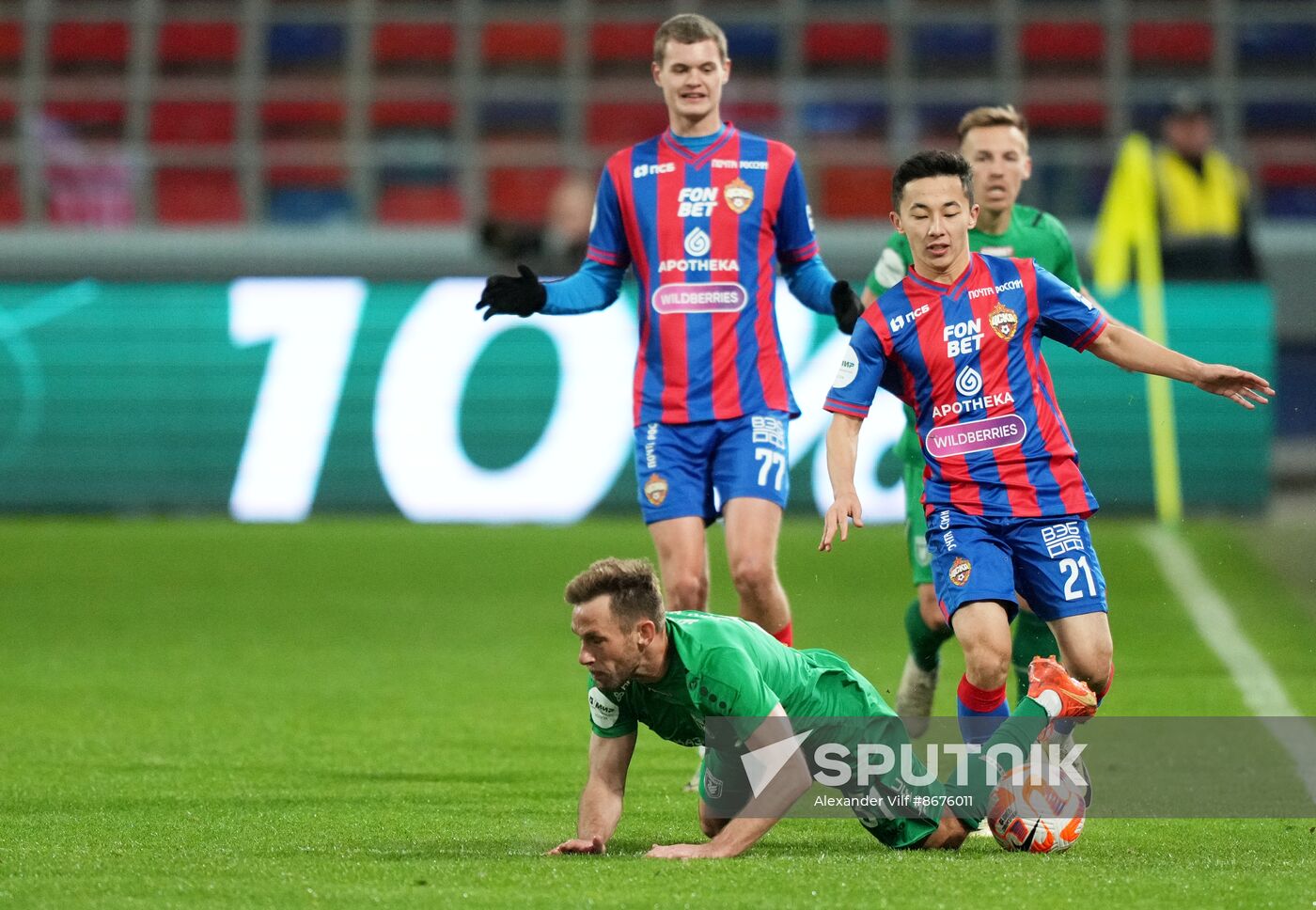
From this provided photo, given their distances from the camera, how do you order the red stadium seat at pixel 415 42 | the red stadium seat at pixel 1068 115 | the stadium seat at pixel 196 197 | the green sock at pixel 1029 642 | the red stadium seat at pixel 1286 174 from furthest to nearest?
the red stadium seat at pixel 415 42 → the red stadium seat at pixel 1068 115 → the red stadium seat at pixel 1286 174 → the stadium seat at pixel 196 197 → the green sock at pixel 1029 642

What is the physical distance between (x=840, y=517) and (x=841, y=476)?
252mm

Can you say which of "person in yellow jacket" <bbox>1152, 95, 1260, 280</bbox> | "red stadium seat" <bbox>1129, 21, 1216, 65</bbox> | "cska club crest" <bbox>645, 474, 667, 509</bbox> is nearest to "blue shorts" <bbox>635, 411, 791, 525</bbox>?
"cska club crest" <bbox>645, 474, 667, 509</bbox>

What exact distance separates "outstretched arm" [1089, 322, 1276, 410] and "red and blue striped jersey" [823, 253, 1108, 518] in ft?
0.19

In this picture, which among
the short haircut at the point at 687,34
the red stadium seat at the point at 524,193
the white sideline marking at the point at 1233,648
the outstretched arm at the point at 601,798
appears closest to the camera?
the outstretched arm at the point at 601,798

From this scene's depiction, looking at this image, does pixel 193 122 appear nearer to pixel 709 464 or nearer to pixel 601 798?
pixel 709 464

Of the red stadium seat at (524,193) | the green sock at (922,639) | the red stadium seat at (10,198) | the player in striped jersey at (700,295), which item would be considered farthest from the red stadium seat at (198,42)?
the green sock at (922,639)

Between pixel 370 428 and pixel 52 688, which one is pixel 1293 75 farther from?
pixel 52 688

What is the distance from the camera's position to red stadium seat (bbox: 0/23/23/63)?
19.8m

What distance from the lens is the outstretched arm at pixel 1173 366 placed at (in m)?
5.71

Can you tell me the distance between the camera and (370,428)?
45.2ft

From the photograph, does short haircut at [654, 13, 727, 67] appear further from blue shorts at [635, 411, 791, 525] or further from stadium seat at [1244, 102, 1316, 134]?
stadium seat at [1244, 102, 1316, 134]

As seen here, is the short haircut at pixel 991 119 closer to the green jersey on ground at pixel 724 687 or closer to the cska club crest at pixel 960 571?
the cska club crest at pixel 960 571

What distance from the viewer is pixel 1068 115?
1922 cm

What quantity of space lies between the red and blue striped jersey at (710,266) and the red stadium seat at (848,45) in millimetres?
12929
